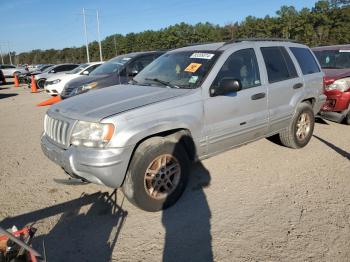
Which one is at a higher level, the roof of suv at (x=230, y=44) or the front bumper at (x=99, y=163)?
the roof of suv at (x=230, y=44)

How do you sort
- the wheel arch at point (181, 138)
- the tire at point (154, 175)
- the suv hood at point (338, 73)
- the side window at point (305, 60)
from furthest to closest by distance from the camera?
1. the suv hood at point (338, 73)
2. the side window at point (305, 60)
3. the wheel arch at point (181, 138)
4. the tire at point (154, 175)

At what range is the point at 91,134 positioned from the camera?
3.35 m

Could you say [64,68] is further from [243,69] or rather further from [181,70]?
[243,69]

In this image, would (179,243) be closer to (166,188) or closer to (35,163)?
(166,188)

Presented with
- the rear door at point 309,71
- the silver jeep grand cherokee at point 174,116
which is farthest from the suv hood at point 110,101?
the rear door at point 309,71

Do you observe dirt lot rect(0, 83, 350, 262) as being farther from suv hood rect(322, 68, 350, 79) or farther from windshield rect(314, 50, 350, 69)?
windshield rect(314, 50, 350, 69)

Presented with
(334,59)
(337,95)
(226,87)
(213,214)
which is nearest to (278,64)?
(226,87)

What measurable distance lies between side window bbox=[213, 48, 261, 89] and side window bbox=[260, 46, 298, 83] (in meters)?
0.28

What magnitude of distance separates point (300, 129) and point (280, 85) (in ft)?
3.64

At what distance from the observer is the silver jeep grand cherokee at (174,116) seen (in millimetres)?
3344

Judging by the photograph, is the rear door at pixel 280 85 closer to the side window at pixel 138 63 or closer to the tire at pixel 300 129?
the tire at pixel 300 129

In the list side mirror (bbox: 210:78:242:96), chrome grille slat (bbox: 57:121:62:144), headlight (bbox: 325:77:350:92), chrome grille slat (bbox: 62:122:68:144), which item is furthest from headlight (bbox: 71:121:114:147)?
headlight (bbox: 325:77:350:92)

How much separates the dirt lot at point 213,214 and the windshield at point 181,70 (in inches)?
55.2

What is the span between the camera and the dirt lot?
3006 millimetres
